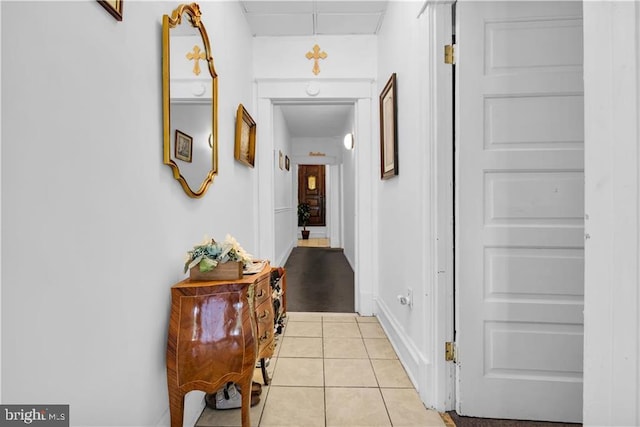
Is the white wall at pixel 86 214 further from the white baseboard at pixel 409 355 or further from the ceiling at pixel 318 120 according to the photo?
the ceiling at pixel 318 120

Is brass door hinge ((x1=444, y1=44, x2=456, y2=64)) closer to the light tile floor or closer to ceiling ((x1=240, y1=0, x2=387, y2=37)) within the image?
ceiling ((x1=240, y1=0, x2=387, y2=37))

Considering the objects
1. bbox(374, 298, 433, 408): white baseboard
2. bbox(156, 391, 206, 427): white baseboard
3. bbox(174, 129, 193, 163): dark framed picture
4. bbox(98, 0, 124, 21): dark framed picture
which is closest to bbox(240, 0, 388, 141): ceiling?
bbox(174, 129, 193, 163): dark framed picture

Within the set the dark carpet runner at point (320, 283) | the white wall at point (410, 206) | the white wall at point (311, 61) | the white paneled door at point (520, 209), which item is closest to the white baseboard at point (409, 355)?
the white wall at point (410, 206)

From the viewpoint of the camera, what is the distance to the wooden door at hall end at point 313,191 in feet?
35.7

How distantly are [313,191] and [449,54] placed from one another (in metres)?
9.26

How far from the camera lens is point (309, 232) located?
34.5 ft

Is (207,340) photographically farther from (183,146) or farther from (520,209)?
(520,209)

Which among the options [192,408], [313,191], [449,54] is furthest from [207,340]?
[313,191]

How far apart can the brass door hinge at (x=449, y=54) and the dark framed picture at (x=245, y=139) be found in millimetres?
1502

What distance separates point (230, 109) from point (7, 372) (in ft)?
6.70
